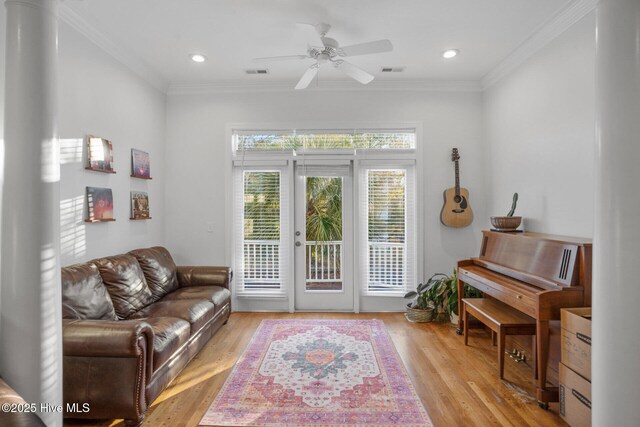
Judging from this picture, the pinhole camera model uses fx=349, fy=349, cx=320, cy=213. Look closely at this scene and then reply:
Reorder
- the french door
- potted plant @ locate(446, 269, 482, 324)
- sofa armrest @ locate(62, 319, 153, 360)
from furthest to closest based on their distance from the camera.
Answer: the french door, potted plant @ locate(446, 269, 482, 324), sofa armrest @ locate(62, 319, 153, 360)

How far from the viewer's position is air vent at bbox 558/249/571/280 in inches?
96.3

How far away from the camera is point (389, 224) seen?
4.49 m

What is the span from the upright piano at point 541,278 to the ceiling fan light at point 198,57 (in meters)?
3.56

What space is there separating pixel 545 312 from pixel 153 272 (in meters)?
3.42

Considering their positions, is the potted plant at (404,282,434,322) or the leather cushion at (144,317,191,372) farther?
the potted plant at (404,282,434,322)

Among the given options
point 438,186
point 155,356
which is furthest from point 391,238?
point 155,356

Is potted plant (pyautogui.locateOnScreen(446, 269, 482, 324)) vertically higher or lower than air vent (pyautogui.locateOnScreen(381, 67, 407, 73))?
lower

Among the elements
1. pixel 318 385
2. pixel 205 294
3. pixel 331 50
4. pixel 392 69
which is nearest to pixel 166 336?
pixel 205 294

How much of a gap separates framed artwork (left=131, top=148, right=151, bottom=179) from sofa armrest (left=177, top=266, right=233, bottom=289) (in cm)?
115

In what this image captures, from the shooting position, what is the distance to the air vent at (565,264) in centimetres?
245

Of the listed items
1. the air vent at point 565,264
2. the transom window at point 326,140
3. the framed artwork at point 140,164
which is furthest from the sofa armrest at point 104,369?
the transom window at point 326,140

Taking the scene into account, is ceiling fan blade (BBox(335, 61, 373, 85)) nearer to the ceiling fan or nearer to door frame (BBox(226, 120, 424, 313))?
the ceiling fan

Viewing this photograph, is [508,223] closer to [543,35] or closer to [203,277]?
[543,35]

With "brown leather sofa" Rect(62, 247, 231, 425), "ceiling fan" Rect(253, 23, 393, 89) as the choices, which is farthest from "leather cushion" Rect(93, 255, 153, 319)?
"ceiling fan" Rect(253, 23, 393, 89)
